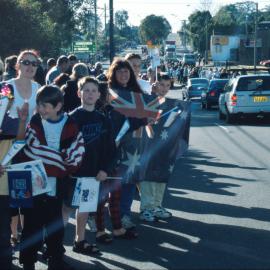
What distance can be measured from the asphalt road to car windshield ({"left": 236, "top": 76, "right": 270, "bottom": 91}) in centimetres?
784

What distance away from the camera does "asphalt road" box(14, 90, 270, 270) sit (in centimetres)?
670

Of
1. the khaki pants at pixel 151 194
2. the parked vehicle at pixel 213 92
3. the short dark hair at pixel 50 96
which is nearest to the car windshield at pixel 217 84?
the parked vehicle at pixel 213 92

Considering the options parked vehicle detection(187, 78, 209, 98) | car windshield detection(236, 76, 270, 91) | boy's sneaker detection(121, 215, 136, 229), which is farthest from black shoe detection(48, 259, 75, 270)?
parked vehicle detection(187, 78, 209, 98)

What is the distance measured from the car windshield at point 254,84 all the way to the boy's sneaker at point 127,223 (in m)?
14.4

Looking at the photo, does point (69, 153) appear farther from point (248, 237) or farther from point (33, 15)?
point (33, 15)

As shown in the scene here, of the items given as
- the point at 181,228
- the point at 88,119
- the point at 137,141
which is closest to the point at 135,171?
the point at 137,141

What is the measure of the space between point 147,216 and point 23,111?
96.9 inches

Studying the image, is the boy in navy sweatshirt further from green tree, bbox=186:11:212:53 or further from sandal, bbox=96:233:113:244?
green tree, bbox=186:11:212:53

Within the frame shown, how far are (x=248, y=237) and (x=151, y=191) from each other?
147 cm

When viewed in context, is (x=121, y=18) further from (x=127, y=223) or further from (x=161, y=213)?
(x=127, y=223)

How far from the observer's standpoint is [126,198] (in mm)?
8047

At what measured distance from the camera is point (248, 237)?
24.7ft

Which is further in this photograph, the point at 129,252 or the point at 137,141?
the point at 137,141

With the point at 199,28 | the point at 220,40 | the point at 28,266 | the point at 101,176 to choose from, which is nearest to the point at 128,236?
the point at 101,176
